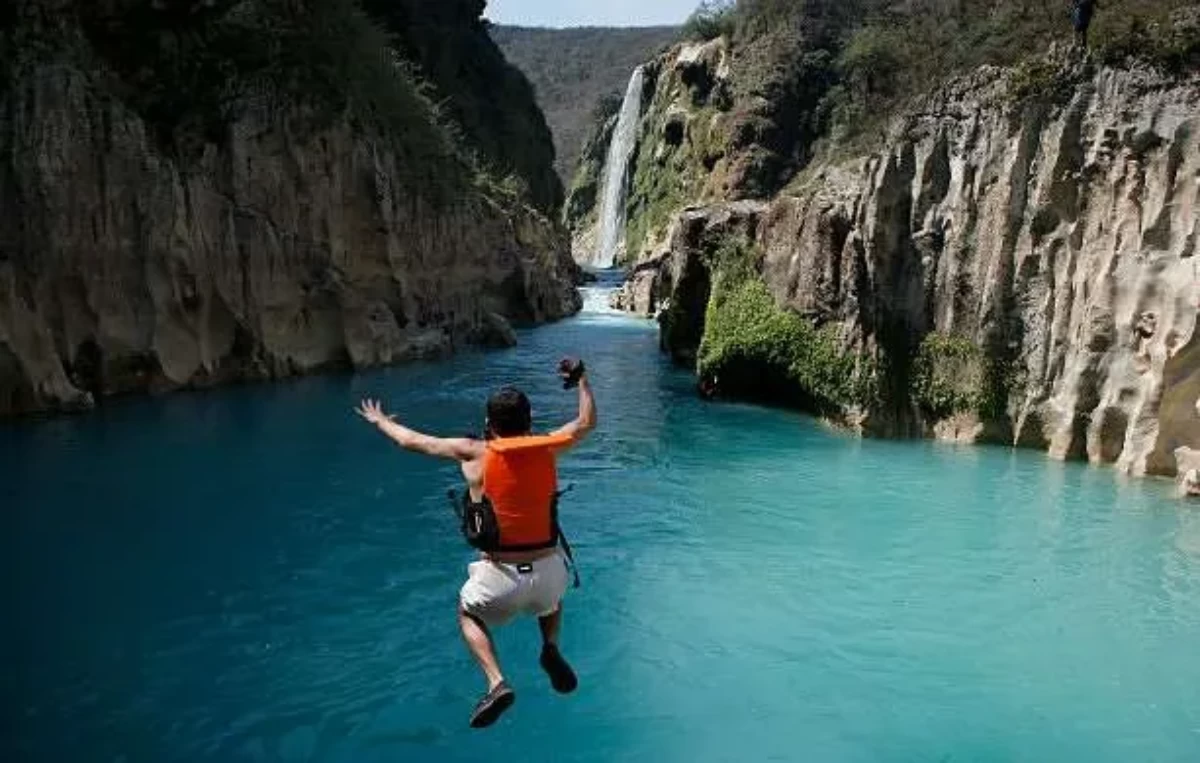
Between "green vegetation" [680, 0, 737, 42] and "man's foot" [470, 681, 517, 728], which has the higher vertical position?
"green vegetation" [680, 0, 737, 42]

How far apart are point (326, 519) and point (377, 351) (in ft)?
56.3

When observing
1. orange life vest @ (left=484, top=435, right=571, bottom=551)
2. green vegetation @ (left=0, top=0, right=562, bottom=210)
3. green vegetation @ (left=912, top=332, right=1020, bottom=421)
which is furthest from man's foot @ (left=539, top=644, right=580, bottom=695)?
green vegetation @ (left=0, top=0, right=562, bottom=210)

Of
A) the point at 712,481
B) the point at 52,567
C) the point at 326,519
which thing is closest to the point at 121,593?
the point at 52,567

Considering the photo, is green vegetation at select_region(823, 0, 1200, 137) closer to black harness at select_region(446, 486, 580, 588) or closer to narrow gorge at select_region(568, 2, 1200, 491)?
narrow gorge at select_region(568, 2, 1200, 491)

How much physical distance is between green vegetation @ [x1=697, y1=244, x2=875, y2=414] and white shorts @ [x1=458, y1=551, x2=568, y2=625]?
14.9 metres

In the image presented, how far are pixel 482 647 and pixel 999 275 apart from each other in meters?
15.0

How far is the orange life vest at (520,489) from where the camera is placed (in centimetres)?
609

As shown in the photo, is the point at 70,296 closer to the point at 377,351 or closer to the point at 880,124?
the point at 377,351

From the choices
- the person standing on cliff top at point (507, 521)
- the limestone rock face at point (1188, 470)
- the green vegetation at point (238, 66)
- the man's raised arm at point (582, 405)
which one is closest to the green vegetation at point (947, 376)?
the limestone rock face at point (1188, 470)

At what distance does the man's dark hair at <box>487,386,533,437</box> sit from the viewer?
625 centimetres

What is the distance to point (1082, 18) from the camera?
17.9 m

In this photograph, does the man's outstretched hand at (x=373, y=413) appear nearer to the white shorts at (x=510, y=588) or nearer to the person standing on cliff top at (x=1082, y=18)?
the white shorts at (x=510, y=588)

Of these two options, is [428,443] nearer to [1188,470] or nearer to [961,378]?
[1188,470]

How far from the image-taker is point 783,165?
68000 millimetres
